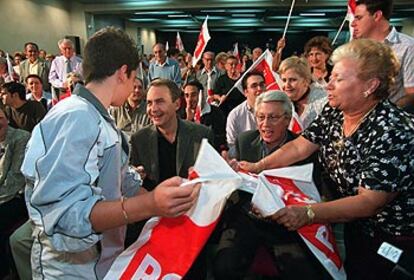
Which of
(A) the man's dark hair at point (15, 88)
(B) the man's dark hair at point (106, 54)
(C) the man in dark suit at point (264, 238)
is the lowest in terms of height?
(C) the man in dark suit at point (264, 238)

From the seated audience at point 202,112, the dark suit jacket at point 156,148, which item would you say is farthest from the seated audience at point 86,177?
the seated audience at point 202,112

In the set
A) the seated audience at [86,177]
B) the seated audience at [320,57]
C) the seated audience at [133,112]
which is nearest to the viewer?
the seated audience at [86,177]

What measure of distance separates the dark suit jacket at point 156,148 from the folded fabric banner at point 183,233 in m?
1.16

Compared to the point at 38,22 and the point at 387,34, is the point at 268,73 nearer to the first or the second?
the point at 387,34

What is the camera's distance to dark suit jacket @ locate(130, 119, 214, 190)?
2.61m

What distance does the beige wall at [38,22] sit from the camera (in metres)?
10.7

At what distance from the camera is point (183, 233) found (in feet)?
4.33

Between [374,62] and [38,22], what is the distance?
1239cm

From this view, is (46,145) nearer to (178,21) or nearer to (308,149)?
(308,149)

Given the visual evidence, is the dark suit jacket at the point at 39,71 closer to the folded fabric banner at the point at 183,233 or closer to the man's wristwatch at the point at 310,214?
the folded fabric banner at the point at 183,233

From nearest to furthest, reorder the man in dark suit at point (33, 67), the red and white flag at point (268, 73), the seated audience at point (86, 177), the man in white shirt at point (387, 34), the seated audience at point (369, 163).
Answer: the seated audience at point (86, 177), the seated audience at point (369, 163), the man in white shirt at point (387, 34), the red and white flag at point (268, 73), the man in dark suit at point (33, 67)

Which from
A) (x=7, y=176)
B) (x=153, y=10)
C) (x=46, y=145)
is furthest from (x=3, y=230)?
(x=153, y=10)

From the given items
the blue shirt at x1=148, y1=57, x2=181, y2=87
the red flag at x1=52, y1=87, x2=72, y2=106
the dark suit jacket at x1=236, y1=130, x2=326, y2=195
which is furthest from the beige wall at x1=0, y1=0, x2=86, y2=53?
the dark suit jacket at x1=236, y1=130, x2=326, y2=195

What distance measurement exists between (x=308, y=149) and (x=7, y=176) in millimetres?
2111
